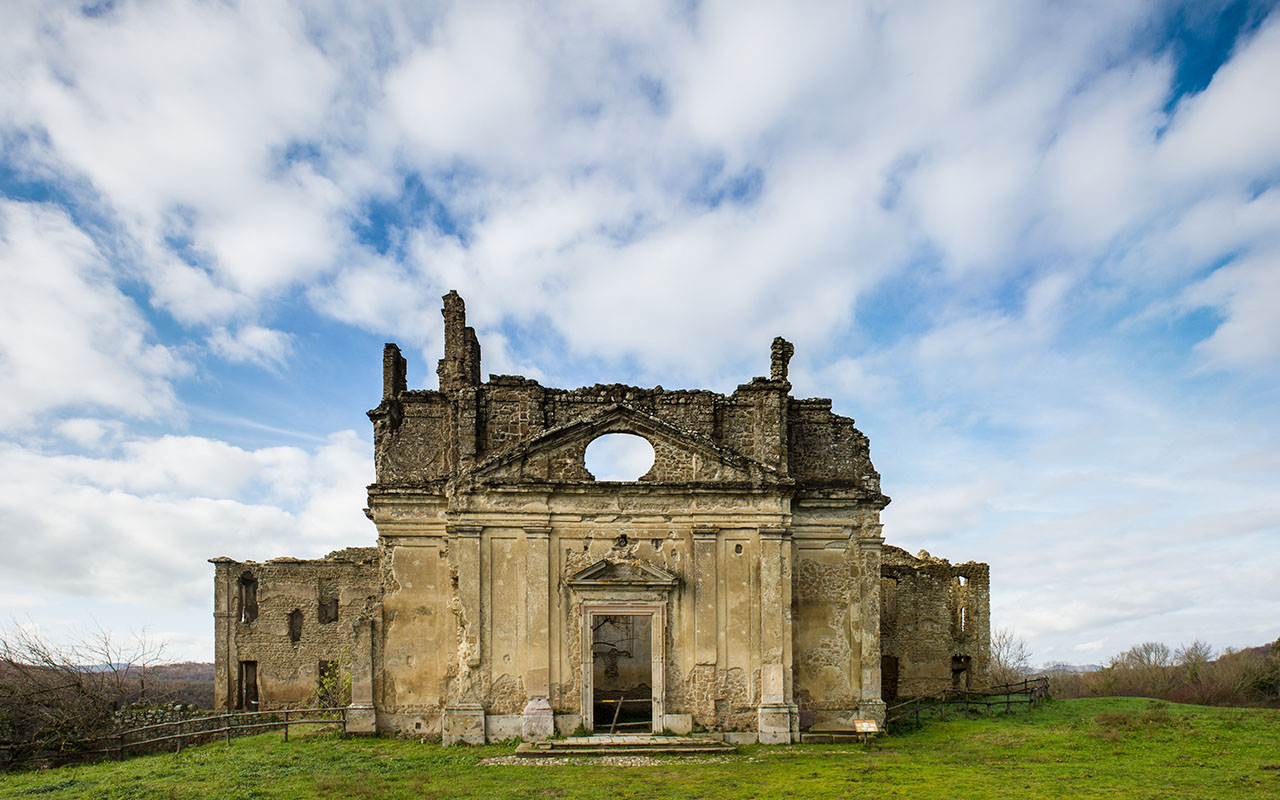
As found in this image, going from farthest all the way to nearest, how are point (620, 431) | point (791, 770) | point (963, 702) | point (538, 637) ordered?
point (963, 702)
point (620, 431)
point (538, 637)
point (791, 770)

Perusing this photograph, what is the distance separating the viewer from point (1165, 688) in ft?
92.0

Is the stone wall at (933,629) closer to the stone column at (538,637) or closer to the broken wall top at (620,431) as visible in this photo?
the broken wall top at (620,431)

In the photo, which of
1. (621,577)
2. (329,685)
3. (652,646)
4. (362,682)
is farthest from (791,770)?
(329,685)

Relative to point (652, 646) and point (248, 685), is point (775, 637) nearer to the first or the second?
point (652, 646)

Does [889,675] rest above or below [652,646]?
below

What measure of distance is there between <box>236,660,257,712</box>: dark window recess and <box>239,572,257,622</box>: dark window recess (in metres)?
1.59

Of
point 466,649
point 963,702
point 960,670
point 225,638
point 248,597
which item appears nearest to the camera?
point 466,649

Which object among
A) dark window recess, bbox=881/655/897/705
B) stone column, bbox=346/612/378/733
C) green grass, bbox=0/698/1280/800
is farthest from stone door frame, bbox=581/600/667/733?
dark window recess, bbox=881/655/897/705

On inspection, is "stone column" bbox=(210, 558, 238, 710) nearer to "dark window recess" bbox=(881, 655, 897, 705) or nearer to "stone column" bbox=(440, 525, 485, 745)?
"stone column" bbox=(440, 525, 485, 745)

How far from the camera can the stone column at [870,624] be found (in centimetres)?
1669

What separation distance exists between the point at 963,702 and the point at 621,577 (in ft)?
42.9

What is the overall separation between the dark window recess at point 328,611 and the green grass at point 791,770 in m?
10.6

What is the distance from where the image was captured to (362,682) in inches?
646

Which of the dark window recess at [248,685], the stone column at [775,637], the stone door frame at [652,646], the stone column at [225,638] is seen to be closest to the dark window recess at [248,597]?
the stone column at [225,638]
